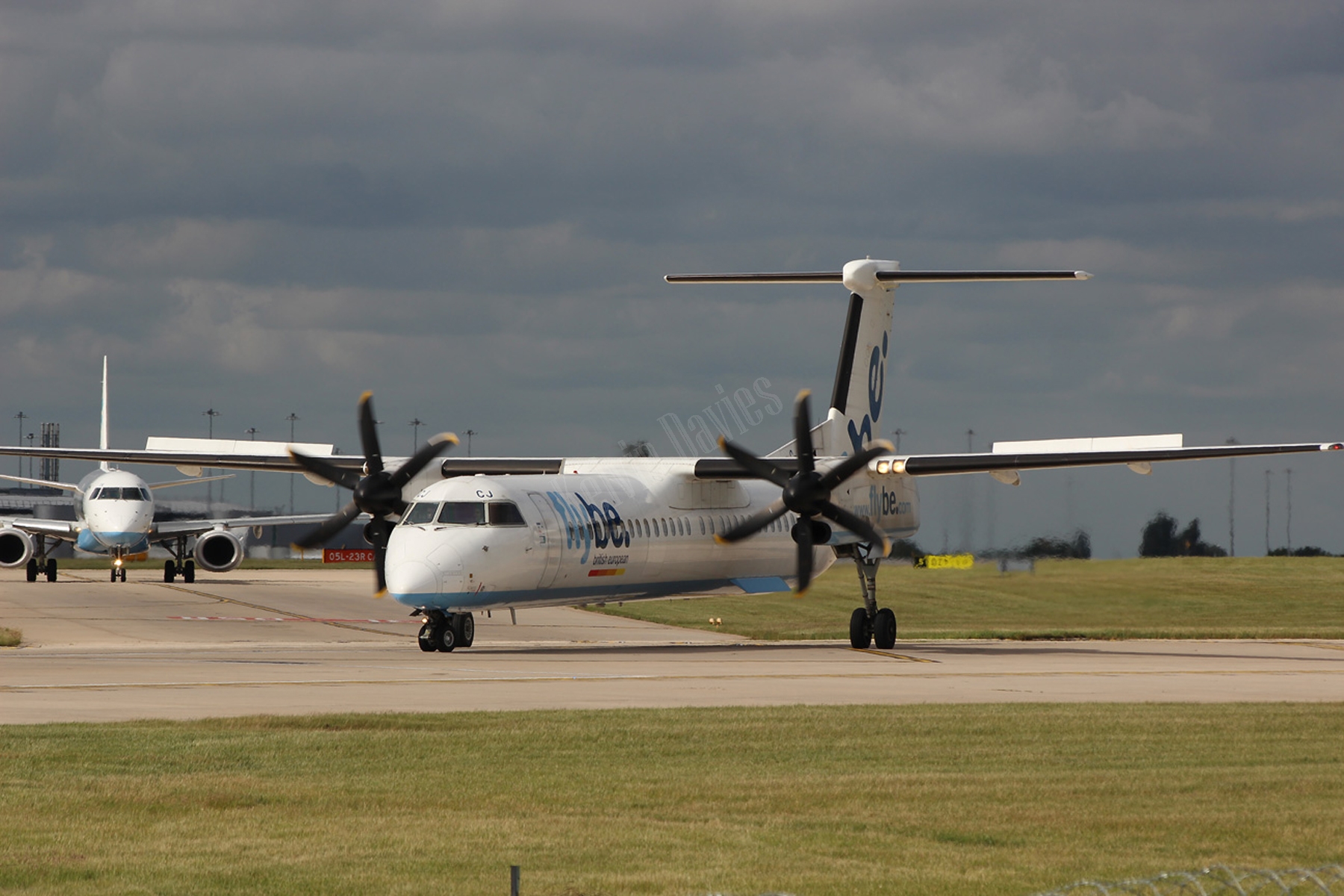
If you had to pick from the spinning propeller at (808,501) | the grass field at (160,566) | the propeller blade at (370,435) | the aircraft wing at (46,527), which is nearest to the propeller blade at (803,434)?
the spinning propeller at (808,501)

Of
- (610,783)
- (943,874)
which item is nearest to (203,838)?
(610,783)

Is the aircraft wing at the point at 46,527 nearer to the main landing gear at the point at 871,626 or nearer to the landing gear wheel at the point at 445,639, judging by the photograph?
the landing gear wheel at the point at 445,639

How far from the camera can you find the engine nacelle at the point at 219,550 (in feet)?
183

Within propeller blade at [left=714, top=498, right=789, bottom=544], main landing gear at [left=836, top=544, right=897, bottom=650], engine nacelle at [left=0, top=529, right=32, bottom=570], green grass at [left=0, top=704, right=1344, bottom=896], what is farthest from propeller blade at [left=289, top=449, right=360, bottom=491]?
engine nacelle at [left=0, top=529, right=32, bottom=570]

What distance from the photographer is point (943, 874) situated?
898 cm

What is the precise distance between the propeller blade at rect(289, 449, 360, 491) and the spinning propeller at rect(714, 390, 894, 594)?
7542 mm

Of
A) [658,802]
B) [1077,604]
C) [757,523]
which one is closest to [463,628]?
[757,523]

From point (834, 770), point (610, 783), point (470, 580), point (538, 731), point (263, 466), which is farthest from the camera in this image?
point (263, 466)

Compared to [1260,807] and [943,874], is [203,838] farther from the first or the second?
[1260,807]

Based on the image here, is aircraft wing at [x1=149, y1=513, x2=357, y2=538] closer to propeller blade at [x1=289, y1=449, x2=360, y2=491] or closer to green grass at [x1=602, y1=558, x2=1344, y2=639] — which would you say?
green grass at [x1=602, y1=558, x2=1344, y2=639]

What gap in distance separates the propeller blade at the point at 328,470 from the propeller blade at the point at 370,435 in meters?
1.37

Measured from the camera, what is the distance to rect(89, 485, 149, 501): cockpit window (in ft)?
171

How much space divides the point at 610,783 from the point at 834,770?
6.47ft

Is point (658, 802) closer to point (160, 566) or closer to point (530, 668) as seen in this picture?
point (530, 668)
